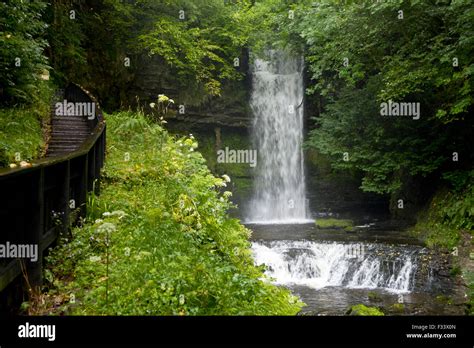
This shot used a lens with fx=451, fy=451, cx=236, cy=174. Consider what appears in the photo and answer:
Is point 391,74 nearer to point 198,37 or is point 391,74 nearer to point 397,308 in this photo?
point 397,308

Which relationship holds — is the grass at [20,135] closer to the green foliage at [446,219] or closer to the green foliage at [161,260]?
the green foliage at [161,260]

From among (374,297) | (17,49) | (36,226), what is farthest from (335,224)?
(36,226)

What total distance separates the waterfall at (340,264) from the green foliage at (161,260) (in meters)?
5.62

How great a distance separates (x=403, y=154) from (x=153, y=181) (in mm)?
12674

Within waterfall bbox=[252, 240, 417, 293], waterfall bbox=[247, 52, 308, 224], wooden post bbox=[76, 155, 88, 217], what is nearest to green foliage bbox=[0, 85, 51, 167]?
wooden post bbox=[76, 155, 88, 217]

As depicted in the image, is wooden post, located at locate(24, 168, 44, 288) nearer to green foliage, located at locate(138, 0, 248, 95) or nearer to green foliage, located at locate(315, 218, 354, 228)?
green foliage, located at locate(138, 0, 248, 95)

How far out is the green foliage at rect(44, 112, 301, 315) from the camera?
4938 mm

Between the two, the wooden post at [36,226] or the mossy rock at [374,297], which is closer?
the wooden post at [36,226]

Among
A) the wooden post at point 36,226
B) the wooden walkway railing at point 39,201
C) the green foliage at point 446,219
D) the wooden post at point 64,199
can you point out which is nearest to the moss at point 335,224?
the green foliage at point 446,219

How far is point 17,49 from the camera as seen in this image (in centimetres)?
1077

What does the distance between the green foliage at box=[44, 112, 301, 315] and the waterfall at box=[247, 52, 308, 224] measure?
54.7ft

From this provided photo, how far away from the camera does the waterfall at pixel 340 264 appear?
43.3 feet

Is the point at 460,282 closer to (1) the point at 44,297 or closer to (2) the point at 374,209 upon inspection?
(1) the point at 44,297

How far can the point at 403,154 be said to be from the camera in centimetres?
1892
